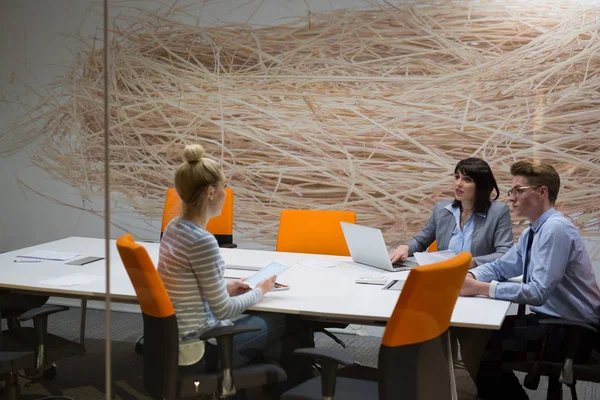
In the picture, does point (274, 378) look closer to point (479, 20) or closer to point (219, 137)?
point (219, 137)

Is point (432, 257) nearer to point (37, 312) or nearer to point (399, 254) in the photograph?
point (399, 254)

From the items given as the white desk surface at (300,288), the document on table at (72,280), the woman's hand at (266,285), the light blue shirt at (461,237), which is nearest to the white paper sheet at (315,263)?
the white desk surface at (300,288)

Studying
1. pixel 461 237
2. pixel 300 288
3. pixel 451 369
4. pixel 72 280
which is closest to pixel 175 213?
pixel 72 280

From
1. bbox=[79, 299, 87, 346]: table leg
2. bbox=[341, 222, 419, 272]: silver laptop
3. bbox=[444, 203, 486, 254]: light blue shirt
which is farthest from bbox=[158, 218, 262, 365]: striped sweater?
bbox=[444, 203, 486, 254]: light blue shirt

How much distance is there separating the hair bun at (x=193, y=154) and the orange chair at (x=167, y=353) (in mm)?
342

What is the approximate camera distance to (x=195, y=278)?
2.16m

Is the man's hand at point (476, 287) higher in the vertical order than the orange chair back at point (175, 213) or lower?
lower

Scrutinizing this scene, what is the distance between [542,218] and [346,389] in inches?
47.2

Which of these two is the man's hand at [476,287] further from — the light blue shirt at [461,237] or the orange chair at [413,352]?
the light blue shirt at [461,237]

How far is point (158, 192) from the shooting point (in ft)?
6.69

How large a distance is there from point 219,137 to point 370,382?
111 cm

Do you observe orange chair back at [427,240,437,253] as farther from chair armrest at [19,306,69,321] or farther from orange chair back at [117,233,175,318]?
chair armrest at [19,306,69,321]

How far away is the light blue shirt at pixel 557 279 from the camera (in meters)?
2.51

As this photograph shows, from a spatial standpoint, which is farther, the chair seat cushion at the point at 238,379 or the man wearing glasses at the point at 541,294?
the man wearing glasses at the point at 541,294
